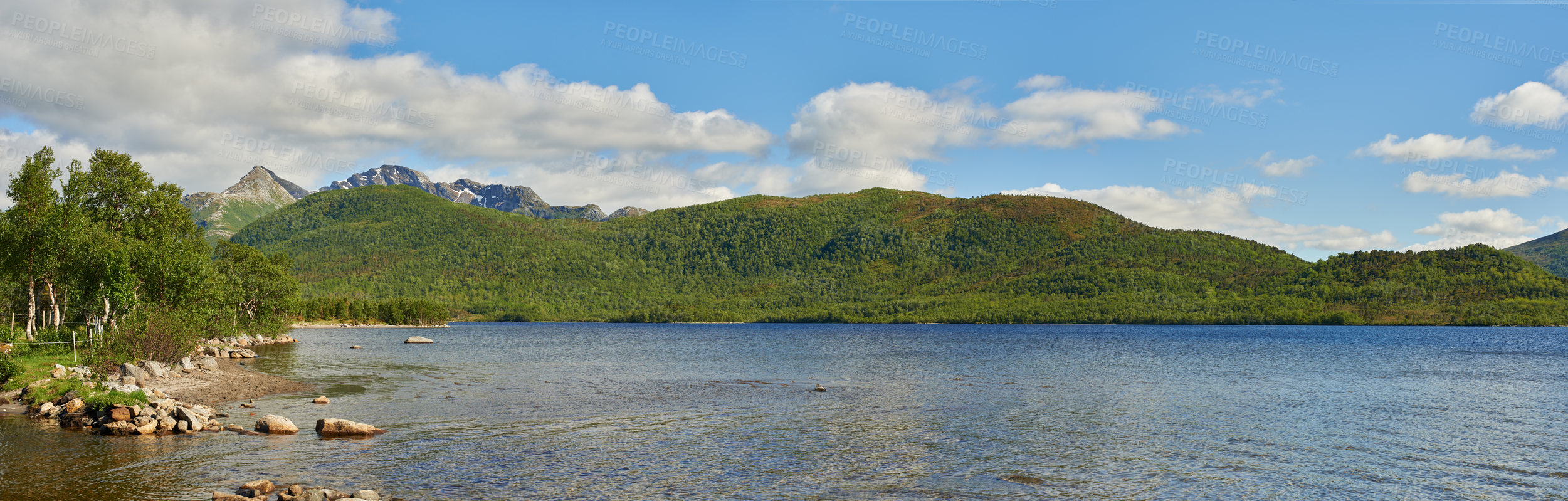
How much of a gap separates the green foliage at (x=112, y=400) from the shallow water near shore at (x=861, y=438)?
5.40ft

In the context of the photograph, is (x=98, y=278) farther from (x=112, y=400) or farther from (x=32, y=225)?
(x=112, y=400)

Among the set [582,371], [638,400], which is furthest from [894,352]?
[638,400]

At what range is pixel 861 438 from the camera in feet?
109

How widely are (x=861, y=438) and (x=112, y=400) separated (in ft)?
97.1

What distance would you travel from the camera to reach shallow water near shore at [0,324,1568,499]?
78.8 feet

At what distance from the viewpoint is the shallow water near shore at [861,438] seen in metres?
24.0

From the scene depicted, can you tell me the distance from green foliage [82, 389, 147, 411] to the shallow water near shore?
1.64 m

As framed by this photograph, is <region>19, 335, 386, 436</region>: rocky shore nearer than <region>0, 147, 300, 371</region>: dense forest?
Yes

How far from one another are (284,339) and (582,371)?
72768mm

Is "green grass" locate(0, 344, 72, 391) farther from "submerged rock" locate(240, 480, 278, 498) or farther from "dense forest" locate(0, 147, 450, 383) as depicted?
"submerged rock" locate(240, 480, 278, 498)

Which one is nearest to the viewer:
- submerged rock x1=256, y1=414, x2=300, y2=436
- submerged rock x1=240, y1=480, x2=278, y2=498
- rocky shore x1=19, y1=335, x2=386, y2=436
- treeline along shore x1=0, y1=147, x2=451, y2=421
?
submerged rock x1=240, y1=480, x2=278, y2=498

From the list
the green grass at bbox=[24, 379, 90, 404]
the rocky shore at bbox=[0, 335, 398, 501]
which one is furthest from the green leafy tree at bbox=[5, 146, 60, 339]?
the green grass at bbox=[24, 379, 90, 404]

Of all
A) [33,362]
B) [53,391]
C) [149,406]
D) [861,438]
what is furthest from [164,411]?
[861,438]

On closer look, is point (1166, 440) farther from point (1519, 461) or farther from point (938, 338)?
point (938, 338)
